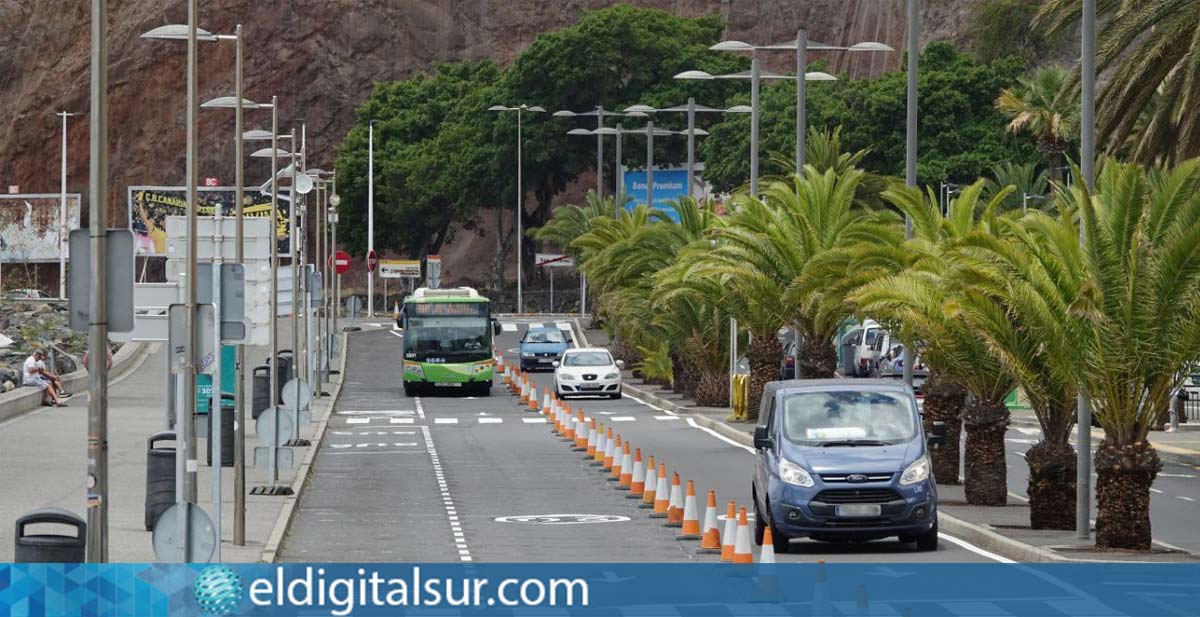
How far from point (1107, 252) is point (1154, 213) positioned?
3.07 ft

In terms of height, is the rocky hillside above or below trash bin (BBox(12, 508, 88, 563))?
above

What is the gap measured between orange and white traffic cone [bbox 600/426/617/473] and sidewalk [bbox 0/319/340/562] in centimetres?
525

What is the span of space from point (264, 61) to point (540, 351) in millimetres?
70389

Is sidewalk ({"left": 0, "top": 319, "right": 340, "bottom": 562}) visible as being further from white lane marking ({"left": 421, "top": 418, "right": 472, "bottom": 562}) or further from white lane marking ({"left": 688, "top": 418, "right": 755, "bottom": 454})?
white lane marking ({"left": 688, "top": 418, "right": 755, "bottom": 454})

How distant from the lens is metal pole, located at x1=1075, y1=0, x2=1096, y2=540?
2347 centimetres

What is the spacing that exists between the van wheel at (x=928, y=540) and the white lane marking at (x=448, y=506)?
488cm

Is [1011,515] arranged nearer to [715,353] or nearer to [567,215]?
[715,353]

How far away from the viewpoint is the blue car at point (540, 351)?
236 ft

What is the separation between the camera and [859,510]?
22.0 m

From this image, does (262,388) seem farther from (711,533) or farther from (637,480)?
(711,533)

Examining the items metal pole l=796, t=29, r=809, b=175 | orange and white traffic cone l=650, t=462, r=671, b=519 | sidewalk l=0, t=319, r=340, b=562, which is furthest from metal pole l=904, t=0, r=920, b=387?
sidewalk l=0, t=319, r=340, b=562

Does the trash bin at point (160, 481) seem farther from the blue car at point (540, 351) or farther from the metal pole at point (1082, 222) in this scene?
the blue car at point (540, 351)

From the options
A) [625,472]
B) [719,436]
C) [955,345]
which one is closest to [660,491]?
[955,345]

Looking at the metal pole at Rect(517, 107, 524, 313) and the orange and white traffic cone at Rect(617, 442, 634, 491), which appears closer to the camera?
the orange and white traffic cone at Rect(617, 442, 634, 491)
